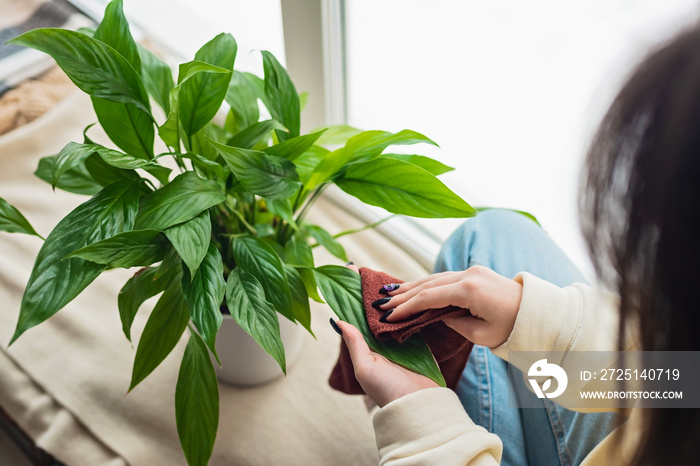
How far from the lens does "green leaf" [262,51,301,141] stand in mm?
657

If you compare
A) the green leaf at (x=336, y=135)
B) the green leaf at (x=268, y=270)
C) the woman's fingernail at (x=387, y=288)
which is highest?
the green leaf at (x=336, y=135)

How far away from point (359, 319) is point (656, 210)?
33cm

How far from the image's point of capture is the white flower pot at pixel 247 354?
74 centimetres

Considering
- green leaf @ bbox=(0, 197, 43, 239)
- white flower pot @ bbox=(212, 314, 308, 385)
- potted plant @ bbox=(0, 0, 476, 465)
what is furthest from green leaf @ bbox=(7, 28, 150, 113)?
white flower pot @ bbox=(212, 314, 308, 385)

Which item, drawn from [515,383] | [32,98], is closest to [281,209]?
[515,383]

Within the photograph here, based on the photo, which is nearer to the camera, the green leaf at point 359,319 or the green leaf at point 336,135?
the green leaf at point 359,319

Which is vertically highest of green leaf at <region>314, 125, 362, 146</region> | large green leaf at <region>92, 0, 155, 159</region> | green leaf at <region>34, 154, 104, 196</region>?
large green leaf at <region>92, 0, 155, 159</region>

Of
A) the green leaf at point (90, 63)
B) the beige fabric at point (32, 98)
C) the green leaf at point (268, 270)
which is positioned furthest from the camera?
the beige fabric at point (32, 98)

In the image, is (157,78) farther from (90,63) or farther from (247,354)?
(247,354)

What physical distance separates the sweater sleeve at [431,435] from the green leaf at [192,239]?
254 mm

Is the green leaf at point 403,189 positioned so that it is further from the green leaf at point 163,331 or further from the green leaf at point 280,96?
the green leaf at point 163,331

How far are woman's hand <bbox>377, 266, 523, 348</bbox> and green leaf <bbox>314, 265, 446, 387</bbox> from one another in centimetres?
3

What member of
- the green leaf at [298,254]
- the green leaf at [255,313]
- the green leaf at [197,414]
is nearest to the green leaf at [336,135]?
the green leaf at [298,254]

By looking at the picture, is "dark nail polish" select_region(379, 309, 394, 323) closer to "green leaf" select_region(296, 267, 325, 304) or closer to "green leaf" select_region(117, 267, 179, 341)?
"green leaf" select_region(296, 267, 325, 304)
